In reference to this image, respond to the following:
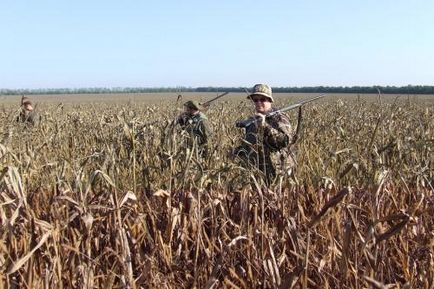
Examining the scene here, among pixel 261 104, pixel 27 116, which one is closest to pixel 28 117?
pixel 27 116

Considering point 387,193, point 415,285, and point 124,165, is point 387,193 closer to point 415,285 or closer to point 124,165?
point 415,285

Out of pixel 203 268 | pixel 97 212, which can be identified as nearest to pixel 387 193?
pixel 203 268

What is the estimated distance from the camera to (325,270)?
6.34ft

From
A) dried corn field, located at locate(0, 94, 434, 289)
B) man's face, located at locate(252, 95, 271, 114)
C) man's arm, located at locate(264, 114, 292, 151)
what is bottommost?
dried corn field, located at locate(0, 94, 434, 289)

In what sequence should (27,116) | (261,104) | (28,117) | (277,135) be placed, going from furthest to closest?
(28,117) → (27,116) → (261,104) → (277,135)

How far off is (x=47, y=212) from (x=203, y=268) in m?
0.96

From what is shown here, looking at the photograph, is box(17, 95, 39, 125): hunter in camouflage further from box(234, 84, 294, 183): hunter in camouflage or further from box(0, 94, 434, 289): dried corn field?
box(234, 84, 294, 183): hunter in camouflage

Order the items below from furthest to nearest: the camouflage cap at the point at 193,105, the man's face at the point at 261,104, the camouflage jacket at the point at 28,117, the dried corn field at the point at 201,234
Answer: the camouflage cap at the point at 193,105
the man's face at the point at 261,104
the camouflage jacket at the point at 28,117
the dried corn field at the point at 201,234

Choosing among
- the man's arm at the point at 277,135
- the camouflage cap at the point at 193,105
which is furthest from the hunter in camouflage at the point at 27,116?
the man's arm at the point at 277,135

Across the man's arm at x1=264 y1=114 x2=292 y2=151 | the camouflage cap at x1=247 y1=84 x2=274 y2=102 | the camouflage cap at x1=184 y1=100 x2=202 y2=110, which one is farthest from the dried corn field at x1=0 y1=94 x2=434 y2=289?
the camouflage cap at x1=184 y1=100 x2=202 y2=110

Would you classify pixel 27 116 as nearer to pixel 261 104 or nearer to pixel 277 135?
pixel 261 104

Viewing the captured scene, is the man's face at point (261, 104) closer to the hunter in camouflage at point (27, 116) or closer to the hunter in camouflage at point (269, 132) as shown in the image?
the hunter in camouflage at point (269, 132)

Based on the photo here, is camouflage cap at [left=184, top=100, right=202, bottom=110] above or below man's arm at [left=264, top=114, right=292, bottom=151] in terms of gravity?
above

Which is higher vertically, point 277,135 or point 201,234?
point 277,135
